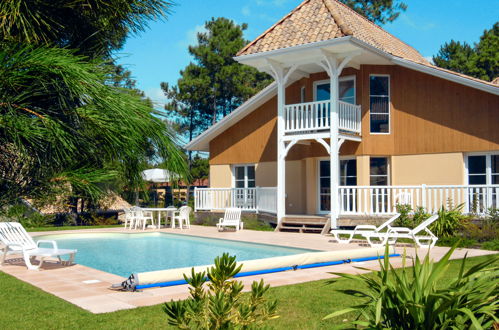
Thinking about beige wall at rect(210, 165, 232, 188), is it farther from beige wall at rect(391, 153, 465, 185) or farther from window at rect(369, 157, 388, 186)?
beige wall at rect(391, 153, 465, 185)

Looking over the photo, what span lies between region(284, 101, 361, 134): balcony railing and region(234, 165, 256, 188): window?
164 inches

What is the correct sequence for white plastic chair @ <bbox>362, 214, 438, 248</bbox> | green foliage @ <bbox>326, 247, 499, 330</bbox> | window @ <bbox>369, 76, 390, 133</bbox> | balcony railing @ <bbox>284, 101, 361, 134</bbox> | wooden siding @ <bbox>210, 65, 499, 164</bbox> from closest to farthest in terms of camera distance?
green foliage @ <bbox>326, 247, 499, 330</bbox>, white plastic chair @ <bbox>362, 214, 438, 248</bbox>, wooden siding @ <bbox>210, 65, 499, 164</bbox>, balcony railing @ <bbox>284, 101, 361, 134</bbox>, window @ <bbox>369, 76, 390, 133</bbox>

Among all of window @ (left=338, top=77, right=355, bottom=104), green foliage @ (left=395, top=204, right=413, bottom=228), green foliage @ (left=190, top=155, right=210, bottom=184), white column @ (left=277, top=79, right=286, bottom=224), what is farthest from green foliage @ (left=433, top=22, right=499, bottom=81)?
green foliage @ (left=395, top=204, right=413, bottom=228)

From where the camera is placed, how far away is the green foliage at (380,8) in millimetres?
36625

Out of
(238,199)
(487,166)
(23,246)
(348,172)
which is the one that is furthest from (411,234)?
(238,199)

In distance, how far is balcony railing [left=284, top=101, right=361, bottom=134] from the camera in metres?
17.4

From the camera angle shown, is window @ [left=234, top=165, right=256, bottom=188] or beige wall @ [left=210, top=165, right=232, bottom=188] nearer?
window @ [left=234, top=165, right=256, bottom=188]

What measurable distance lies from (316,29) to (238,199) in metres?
8.06

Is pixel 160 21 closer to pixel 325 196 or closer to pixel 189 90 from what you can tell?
pixel 325 196

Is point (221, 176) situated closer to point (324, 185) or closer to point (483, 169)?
point (324, 185)

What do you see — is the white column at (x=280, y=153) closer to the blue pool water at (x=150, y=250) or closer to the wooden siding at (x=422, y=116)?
the wooden siding at (x=422, y=116)

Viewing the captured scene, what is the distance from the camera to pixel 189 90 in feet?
122

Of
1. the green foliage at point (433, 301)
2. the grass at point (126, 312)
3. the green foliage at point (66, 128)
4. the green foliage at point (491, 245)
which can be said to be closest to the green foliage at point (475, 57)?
the green foliage at point (491, 245)

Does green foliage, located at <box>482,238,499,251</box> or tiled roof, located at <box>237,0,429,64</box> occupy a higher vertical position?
tiled roof, located at <box>237,0,429,64</box>
